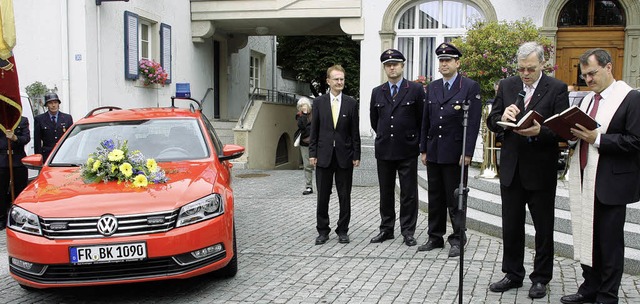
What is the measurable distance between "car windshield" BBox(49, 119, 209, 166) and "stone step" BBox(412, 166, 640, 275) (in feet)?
12.0

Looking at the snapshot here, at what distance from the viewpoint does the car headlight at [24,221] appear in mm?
4719

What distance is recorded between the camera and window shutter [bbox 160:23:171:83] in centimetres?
1575

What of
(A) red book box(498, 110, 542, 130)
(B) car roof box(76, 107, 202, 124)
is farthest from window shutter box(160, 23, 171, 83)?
(A) red book box(498, 110, 542, 130)

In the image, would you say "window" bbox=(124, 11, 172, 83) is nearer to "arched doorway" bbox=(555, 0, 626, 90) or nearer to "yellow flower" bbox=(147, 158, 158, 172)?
"yellow flower" bbox=(147, 158, 158, 172)

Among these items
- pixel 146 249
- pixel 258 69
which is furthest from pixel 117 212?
pixel 258 69

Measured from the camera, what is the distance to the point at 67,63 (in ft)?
42.7

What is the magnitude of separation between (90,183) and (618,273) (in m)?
4.37

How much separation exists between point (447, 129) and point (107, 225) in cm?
347

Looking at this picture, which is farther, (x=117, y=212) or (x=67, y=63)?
(x=67, y=63)

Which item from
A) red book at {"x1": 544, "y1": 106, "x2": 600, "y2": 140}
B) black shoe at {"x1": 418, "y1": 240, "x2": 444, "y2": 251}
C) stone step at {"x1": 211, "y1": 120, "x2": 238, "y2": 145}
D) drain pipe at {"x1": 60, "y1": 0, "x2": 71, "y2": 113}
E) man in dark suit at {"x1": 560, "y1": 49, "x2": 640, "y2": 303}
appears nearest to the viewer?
red book at {"x1": 544, "y1": 106, "x2": 600, "y2": 140}

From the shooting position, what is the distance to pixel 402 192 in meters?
6.78

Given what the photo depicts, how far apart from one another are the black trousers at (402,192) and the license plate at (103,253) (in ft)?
10.6

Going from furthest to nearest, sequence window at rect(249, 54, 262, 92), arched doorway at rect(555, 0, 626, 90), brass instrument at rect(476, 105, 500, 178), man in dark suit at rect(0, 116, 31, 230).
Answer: window at rect(249, 54, 262, 92)
arched doorway at rect(555, 0, 626, 90)
brass instrument at rect(476, 105, 500, 178)
man in dark suit at rect(0, 116, 31, 230)

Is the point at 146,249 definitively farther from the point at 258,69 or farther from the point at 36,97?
the point at 258,69
